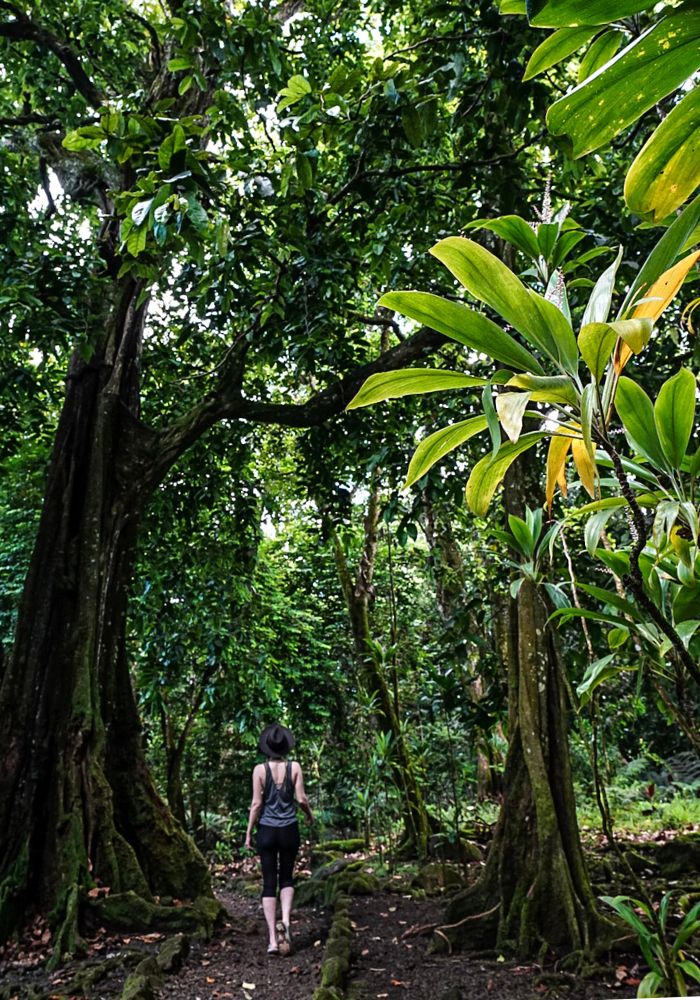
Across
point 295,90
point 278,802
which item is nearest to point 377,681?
point 278,802

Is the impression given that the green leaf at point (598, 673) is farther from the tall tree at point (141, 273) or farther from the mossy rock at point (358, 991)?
the mossy rock at point (358, 991)

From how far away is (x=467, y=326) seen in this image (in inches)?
33.5

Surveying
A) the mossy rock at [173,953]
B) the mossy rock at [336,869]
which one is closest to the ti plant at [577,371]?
the mossy rock at [173,953]

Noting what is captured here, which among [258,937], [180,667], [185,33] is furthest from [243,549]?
[185,33]

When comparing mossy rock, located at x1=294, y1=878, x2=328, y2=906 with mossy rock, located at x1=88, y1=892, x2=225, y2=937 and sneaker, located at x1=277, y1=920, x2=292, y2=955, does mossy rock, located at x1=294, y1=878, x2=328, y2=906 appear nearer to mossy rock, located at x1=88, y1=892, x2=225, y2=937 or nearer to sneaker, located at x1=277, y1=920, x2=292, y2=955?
sneaker, located at x1=277, y1=920, x2=292, y2=955

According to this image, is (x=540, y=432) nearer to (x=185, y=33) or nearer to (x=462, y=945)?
(x=185, y=33)

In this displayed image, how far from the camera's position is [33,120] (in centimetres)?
490

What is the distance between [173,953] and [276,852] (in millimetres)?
813

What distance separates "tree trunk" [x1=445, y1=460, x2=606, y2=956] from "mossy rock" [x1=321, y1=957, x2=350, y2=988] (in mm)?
601

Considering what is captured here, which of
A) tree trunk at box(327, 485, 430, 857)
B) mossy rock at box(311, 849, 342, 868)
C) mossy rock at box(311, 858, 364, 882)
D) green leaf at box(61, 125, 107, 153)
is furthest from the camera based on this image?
mossy rock at box(311, 849, 342, 868)

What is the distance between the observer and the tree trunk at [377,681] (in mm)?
6145

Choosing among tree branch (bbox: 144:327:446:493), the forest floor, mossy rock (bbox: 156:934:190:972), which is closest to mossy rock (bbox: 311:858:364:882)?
the forest floor

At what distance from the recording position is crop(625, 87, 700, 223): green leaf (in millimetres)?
671

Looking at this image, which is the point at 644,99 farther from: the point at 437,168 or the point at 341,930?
the point at 341,930
